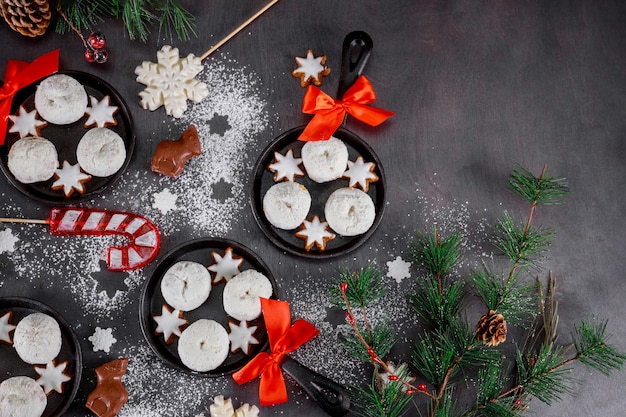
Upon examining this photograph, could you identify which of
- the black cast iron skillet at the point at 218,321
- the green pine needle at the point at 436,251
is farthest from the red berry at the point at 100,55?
the green pine needle at the point at 436,251

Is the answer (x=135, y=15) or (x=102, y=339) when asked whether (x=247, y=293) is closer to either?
(x=102, y=339)

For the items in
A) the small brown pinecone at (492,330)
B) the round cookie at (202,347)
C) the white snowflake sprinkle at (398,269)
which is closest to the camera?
the small brown pinecone at (492,330)

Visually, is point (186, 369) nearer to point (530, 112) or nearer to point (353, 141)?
point (353, 141)

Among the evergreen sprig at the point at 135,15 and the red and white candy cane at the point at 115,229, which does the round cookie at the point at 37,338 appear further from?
the evergreen sprig at the point at 135,15

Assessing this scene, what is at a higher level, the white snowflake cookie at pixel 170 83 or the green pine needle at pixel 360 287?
the white snowflake cookie at pixel 170 83

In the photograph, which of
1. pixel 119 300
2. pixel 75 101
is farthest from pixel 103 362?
pixel 75 101

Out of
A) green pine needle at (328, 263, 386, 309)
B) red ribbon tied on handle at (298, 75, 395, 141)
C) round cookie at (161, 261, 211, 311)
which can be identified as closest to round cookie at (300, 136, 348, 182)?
red ribbon tied on handle at (298, 75, 395, 141)

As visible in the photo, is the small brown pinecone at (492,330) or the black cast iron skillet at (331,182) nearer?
the small brown pinecone at (492,330)

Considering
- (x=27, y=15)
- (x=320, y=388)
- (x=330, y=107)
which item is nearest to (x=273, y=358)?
(x=320, y=388)
